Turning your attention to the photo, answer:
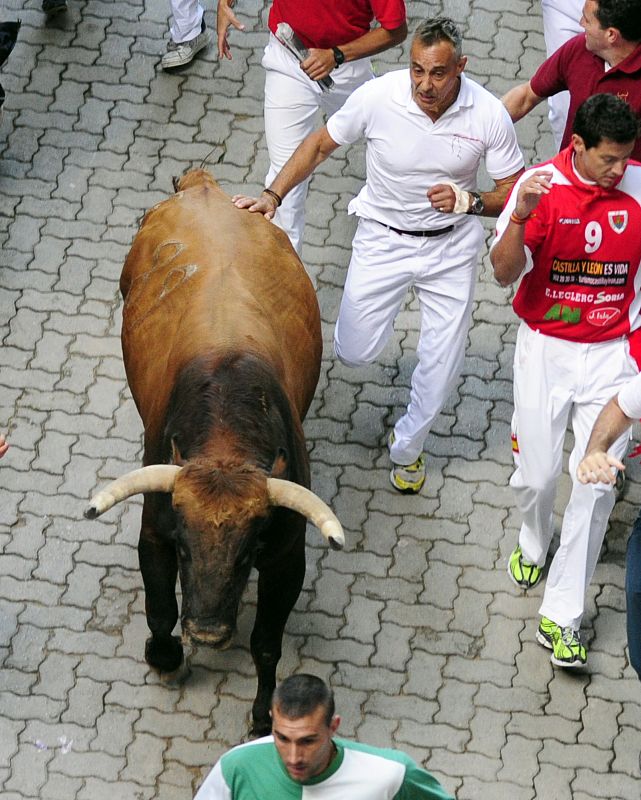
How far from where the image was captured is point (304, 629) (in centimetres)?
779

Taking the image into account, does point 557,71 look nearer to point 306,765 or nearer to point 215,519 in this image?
point 215,519

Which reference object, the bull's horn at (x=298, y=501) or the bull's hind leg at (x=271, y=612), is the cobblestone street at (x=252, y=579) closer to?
the bull's hind leg at (x=271, y=612)

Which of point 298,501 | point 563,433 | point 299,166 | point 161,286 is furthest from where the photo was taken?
point 299,166

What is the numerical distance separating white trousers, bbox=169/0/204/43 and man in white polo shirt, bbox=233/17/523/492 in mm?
3246

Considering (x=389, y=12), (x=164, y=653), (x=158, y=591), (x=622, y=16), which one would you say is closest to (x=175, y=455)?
(x=158, y=591)

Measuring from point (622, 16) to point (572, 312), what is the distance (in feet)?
5.34

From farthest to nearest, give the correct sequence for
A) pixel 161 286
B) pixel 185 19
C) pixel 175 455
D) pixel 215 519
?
pixel 185 19, pixel 161 286, pixel 175 455, pixel 215 519

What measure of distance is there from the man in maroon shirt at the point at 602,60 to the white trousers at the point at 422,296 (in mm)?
911

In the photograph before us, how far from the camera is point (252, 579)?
7.88m

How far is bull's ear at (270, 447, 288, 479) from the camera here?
6.26 m

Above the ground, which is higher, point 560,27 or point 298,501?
point 560,27

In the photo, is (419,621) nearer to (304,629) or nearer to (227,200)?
(304,629)

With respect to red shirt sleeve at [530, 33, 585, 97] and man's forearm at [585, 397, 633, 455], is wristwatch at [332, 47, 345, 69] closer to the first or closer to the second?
red shirt sleeve at [530, 33, 585, 97]

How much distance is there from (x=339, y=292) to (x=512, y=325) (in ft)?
3.94
